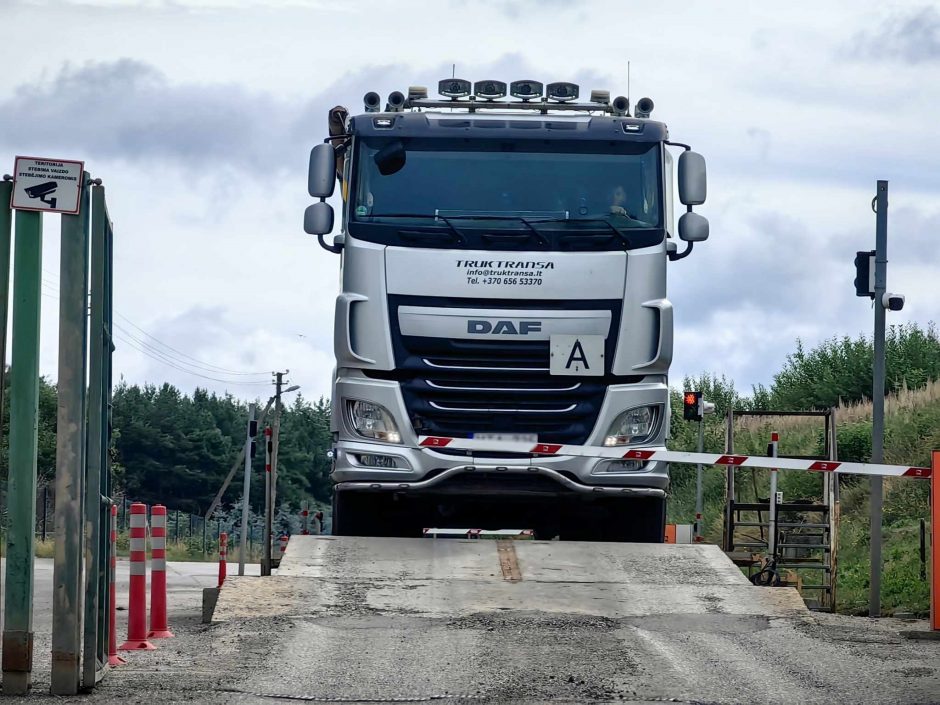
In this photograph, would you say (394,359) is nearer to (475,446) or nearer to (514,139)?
(475,446)

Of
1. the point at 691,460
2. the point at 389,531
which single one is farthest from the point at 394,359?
the point at 691,460

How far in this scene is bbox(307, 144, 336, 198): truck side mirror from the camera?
42.5ft

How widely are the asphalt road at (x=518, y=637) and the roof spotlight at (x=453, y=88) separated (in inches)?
163

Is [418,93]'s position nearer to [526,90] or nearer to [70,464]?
[526,90]

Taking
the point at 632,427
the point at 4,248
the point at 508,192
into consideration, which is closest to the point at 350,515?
the point at 632,427

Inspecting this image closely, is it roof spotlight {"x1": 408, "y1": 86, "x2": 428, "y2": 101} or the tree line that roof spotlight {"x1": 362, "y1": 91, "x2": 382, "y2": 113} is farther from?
the tree line

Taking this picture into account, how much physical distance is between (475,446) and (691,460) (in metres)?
2.12

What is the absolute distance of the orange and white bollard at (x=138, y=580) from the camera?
463 inches

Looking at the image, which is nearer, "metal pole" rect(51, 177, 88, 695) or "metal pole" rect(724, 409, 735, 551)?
"metal pole" rect(51, 177, 88, 695)

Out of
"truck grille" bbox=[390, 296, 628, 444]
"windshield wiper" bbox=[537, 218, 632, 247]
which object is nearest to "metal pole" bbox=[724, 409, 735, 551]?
"truck grille" bbox=[390, 296, 628, 444]

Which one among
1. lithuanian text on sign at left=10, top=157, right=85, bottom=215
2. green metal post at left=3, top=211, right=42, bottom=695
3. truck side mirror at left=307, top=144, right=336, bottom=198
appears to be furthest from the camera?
truck side mirror at left=307, top=144, right=336, bottom=198

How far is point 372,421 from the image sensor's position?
41.0ft

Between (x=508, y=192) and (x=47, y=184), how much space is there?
5519 millimetres

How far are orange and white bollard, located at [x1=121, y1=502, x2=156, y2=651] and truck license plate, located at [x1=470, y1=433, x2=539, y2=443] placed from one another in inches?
108
